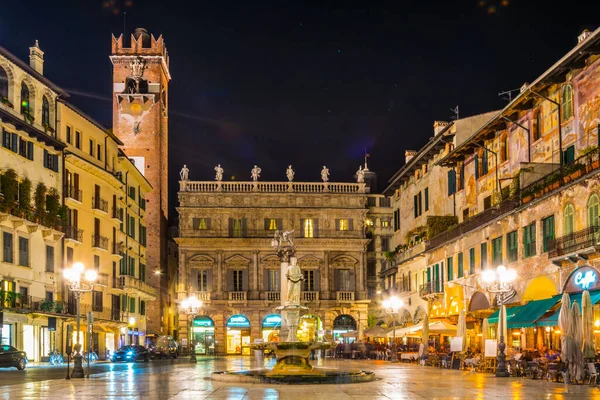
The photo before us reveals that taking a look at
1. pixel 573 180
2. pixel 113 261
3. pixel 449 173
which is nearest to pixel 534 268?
pixel 573 180

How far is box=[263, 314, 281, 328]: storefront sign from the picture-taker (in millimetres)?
83938

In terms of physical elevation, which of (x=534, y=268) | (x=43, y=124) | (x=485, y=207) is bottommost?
(x=534, y=268)

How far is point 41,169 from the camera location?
5097 cm

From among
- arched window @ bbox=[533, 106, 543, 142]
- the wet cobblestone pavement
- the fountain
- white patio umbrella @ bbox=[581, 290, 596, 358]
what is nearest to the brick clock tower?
the fountain

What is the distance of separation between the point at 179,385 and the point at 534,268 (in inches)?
717

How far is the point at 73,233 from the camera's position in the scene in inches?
2162

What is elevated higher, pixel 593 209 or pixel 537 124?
pixel 537 124

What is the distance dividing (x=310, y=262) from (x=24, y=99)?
135 feet

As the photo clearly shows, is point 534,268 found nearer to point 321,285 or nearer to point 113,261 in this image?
point 113,261

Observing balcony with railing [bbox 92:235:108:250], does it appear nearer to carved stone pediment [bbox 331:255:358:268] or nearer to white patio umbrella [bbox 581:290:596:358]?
carved stone pediment [bbox 331:255:358:268]

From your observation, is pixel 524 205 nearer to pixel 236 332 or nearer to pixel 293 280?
pixel 293 280

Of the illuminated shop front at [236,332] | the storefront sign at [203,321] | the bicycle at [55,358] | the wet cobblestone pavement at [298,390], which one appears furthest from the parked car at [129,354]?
the wet cobblestone pavement at [298,390]

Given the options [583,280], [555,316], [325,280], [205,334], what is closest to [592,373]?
[583,280]

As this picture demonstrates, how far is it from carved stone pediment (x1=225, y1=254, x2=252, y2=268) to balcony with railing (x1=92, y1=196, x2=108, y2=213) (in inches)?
951
